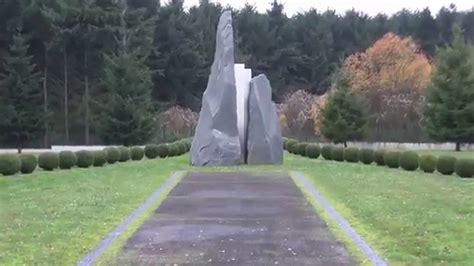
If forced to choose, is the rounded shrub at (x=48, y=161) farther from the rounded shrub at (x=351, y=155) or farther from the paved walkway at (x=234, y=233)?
the rounded shrub at (x=351, y=155)

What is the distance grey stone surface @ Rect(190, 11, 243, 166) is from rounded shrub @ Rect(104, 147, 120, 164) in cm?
356

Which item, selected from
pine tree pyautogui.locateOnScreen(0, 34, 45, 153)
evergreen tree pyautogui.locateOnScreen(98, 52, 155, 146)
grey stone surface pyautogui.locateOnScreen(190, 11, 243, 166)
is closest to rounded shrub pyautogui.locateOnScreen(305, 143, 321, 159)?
grey stone surface pyautogui.locateOnScreen(190, 11, 243, 166)

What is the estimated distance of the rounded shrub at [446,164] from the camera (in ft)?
70.0

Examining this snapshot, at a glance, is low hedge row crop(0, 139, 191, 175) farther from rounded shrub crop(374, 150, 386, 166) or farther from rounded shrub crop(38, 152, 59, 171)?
rounded shrub crop(374, 150, 386, 166)

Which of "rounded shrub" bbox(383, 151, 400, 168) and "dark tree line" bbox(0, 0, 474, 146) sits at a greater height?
"dark tree line" bbox(0, 0, 474, 146)

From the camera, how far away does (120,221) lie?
37.4ft

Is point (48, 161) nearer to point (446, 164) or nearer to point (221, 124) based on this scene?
point (221, 124)

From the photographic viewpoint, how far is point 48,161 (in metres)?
23.1

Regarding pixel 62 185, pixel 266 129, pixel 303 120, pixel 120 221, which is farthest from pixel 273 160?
pixel 303 120

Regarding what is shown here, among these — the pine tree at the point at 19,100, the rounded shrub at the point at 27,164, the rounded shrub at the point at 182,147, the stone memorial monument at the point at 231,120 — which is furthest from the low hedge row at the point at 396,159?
the pine tree at the point at 19,100

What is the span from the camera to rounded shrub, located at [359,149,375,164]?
25555 millimetres

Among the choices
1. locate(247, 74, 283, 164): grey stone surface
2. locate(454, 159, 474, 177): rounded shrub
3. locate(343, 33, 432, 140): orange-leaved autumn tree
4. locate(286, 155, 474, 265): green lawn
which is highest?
locate(343, 33, 432, 140): orange-leaved autumn tree

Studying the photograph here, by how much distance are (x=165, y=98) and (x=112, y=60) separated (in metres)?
14.1

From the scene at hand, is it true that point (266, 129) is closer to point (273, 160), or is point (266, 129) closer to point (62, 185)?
point (273, 160)
